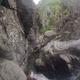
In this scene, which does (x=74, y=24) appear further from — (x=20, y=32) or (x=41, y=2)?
(x=20, y=32)

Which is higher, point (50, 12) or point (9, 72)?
point (9, 72)

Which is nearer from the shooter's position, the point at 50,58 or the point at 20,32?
the point at 20,32

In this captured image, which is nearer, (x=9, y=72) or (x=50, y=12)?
(x=9, y=72)

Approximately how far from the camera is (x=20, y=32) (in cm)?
678

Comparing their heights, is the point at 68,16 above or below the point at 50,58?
above

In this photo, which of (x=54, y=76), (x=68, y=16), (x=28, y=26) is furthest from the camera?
(x=68, y=16)

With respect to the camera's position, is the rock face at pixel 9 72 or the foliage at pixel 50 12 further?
the foliage at pixel 50 12

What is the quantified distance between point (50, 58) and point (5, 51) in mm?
2807

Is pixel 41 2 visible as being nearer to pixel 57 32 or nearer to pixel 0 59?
pixel 57 32

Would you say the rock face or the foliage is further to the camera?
the foliage

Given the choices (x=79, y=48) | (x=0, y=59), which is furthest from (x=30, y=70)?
(x=0, y=59)

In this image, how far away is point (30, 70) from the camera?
24.8 feet

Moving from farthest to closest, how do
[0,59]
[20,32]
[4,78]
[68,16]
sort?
[68,16] → [20,32] → [0,59] → [4,78]

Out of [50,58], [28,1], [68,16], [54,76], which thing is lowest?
[54,76]
